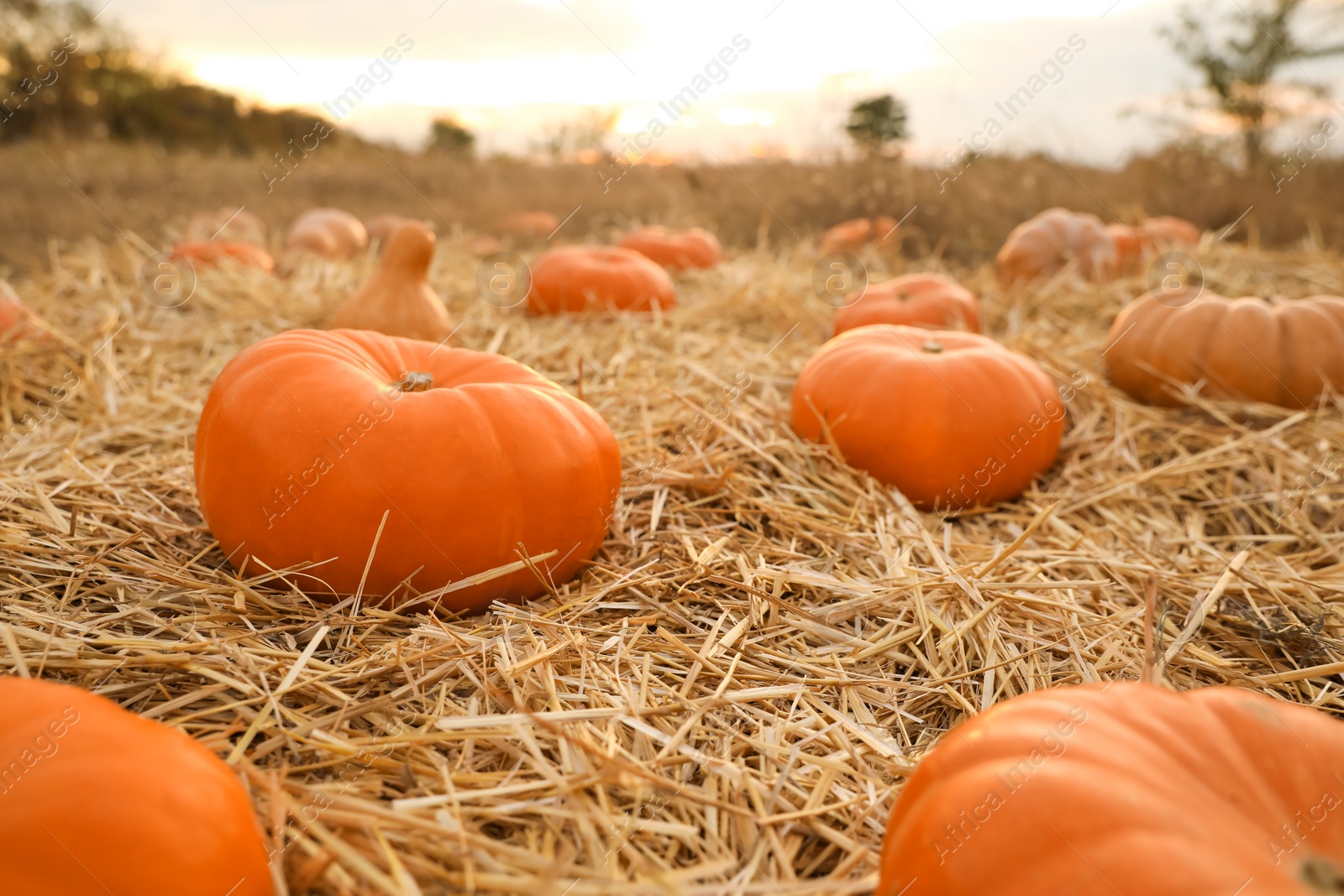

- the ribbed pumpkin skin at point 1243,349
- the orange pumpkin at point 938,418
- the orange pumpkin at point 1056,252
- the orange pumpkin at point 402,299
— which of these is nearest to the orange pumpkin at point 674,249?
the orange pumpkin at point 1056,252

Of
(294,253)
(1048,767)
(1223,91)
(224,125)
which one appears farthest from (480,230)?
(224,125)

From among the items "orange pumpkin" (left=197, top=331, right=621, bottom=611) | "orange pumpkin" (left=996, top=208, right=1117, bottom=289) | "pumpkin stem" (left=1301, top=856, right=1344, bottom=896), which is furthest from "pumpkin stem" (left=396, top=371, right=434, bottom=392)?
"orange pumpkin" (left=996, top=208, right=1117, bottom=289)

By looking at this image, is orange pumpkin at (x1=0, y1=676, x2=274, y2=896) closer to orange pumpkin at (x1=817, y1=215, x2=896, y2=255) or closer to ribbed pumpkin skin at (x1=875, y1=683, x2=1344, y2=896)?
ribbed pumpkin skin at (x1=875, y1=683, x2=1344, y2=896)

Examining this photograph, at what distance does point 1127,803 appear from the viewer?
111 centimetres

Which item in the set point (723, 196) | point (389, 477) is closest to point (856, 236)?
point (723, 196)

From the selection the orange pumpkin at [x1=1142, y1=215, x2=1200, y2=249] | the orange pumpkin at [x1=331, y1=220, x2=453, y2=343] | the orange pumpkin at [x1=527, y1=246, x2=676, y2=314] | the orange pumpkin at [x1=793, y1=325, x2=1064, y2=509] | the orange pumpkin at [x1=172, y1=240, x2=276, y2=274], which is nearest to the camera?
the orange pumpkin at [x1=793, y1=325, x2=1064, y2=509]

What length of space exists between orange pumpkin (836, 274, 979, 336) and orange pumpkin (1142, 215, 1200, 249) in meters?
2.98

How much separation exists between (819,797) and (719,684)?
342 mm

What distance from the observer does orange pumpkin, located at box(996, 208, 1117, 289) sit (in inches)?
232

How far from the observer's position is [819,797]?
4.97 feet

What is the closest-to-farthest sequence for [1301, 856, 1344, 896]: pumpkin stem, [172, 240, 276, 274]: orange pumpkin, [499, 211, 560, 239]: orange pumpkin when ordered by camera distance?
1. [1301, 856, 1344, 896]: pumpkin stem
2. [172, 240, 276, 274]: orange pumpkin
3. [499, 211, 560, 239]: orange pumpkin

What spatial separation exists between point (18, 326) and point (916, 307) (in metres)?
4.13

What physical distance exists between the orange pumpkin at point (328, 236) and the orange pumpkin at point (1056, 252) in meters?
5.20

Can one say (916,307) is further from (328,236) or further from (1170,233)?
(328,236)
